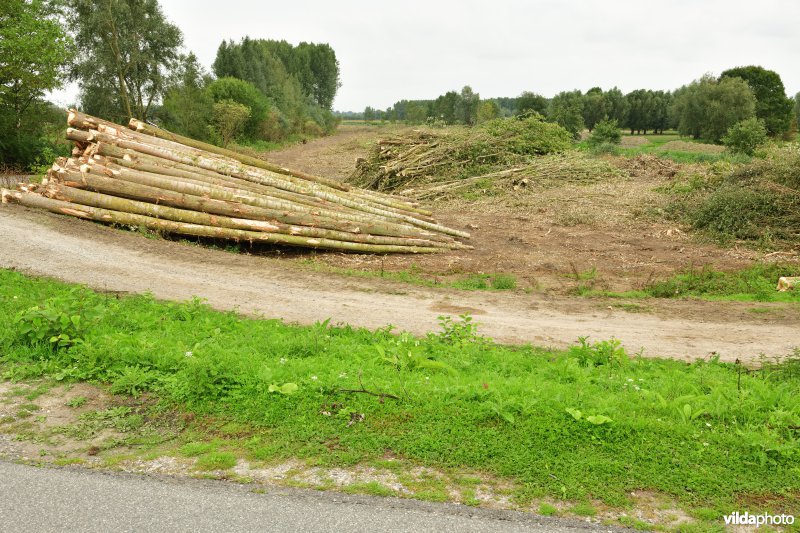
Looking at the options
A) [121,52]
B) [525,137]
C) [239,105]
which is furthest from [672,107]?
[121,52]

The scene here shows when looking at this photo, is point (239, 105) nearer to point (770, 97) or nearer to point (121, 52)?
point (121, 52)

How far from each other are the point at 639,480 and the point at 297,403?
3114mm

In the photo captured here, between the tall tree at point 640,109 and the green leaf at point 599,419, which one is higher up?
the tall tree at point 640,109

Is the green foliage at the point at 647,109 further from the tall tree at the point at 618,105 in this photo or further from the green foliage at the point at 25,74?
the green foliage at the point at 25,74

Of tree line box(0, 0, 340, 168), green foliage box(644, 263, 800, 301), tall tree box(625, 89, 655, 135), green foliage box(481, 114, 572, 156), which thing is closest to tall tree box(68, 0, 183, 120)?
tree line box(0, 0, 340, 168)

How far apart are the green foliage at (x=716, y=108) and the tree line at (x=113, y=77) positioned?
123 feet

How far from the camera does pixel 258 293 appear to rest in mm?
10664

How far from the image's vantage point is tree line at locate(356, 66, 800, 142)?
46.8 m

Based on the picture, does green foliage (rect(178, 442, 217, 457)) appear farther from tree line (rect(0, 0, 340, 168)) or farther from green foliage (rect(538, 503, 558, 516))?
tree line (rect(0, 0, 340, 168))

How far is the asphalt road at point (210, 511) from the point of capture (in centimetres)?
383

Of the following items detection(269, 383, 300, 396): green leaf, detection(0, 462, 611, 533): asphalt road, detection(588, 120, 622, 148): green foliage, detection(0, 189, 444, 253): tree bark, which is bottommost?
detection(0, 462, 611, 533): asphalt road

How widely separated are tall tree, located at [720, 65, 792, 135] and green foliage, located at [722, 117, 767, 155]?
2210 cm

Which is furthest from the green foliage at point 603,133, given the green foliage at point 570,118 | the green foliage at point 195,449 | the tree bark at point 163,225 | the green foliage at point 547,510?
the green foliage at point 195,449

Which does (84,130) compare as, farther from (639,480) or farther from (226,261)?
(639,480)
